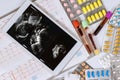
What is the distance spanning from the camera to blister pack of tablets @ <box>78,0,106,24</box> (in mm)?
967

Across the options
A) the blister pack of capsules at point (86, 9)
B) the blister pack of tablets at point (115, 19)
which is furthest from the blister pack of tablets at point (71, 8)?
the blister pack of tablets at point (115, 19)

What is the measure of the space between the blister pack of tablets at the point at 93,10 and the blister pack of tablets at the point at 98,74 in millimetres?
161

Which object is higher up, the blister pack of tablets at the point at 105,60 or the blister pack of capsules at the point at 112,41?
the blister pack of capsules at the point at 112,41

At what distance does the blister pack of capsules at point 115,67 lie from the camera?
3.16 ft

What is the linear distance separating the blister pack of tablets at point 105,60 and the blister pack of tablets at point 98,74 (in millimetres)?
23

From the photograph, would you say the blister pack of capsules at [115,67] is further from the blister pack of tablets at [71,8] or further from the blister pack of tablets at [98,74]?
the blister pack of tablets at [71,8]

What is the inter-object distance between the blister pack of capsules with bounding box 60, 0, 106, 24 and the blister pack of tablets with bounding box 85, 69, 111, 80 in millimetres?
161

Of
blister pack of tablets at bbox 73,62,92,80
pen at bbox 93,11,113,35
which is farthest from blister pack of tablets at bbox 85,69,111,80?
pen at bbox 93,11,113,35

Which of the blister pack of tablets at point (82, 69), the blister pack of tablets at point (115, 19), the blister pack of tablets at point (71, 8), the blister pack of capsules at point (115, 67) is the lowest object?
the blister pack of capsules at point (115, 67)

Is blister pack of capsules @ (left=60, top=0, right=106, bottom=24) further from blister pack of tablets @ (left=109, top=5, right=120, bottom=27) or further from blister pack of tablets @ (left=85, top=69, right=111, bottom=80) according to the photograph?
blister pack of tablets @ (left=85, top=69, right=111, bottom=80)

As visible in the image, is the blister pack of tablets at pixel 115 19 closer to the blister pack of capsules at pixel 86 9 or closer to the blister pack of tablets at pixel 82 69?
the blister pack of capsules at pixel 86 9

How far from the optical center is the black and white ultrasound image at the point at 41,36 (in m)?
0.94

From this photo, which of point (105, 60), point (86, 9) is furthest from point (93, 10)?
point (105, 60)

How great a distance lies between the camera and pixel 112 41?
3.17ft
